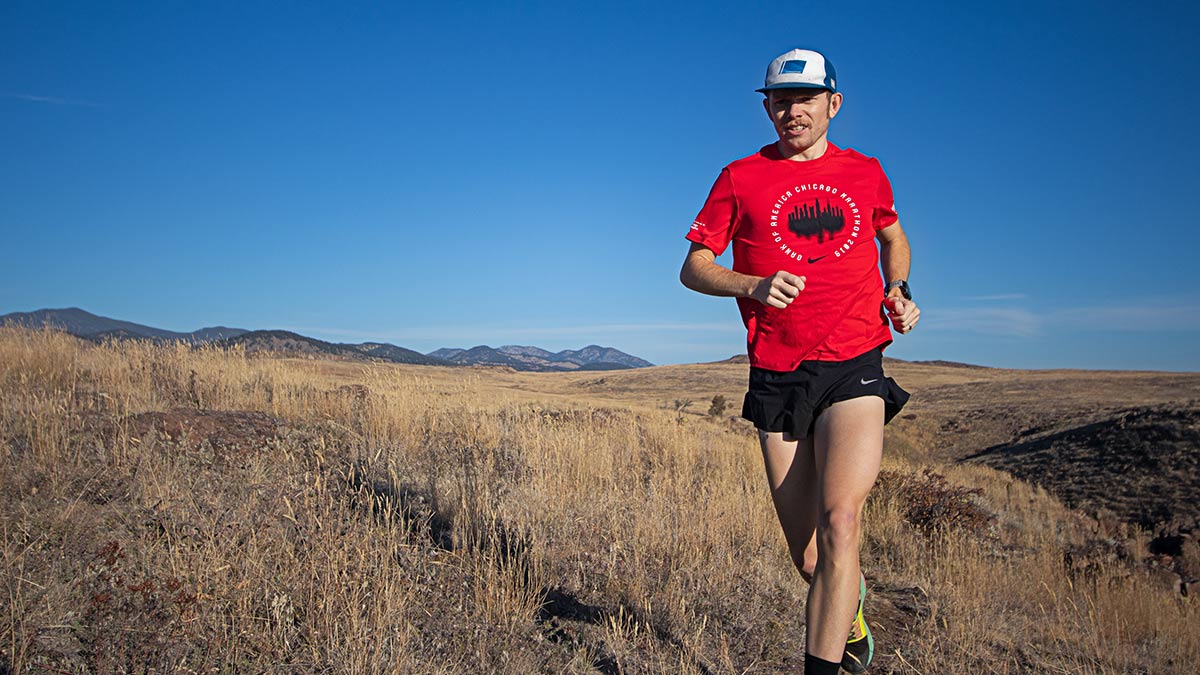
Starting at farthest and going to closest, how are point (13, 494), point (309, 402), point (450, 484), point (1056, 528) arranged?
point (1056, 528) < point (309, 402) < point (450, 484) < point (13, 494)

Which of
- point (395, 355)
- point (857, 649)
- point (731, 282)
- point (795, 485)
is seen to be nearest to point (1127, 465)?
point (857, 649)

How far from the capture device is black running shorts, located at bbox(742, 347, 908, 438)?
9.25 feet

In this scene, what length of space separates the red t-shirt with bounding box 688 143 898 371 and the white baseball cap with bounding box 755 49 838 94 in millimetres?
291

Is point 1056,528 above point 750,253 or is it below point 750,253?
below

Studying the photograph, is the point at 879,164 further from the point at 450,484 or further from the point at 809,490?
the point at 450,484

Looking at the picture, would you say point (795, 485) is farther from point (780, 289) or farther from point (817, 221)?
point (817, 221)

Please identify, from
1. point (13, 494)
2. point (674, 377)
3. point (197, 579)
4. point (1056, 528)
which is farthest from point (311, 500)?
point (674, 377)

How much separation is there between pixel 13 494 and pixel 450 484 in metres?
2.68

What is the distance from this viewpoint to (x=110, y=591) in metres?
3.30

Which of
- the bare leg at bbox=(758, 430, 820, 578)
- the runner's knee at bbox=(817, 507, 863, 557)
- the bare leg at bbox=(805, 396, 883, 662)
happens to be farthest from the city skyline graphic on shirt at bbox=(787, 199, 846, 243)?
the runner's knee at bbox=(817, 507, 863, 557)

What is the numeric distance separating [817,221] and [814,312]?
1.15ft

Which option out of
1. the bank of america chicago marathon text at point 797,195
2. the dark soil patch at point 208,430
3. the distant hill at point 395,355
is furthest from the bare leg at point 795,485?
the distant hill at point 395,355

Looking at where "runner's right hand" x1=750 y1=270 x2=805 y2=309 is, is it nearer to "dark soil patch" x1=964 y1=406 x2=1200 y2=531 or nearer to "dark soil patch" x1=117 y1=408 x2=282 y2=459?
"dark soil patch" x1=117 y1=408 x2=282 y2=459

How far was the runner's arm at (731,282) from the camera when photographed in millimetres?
2629
